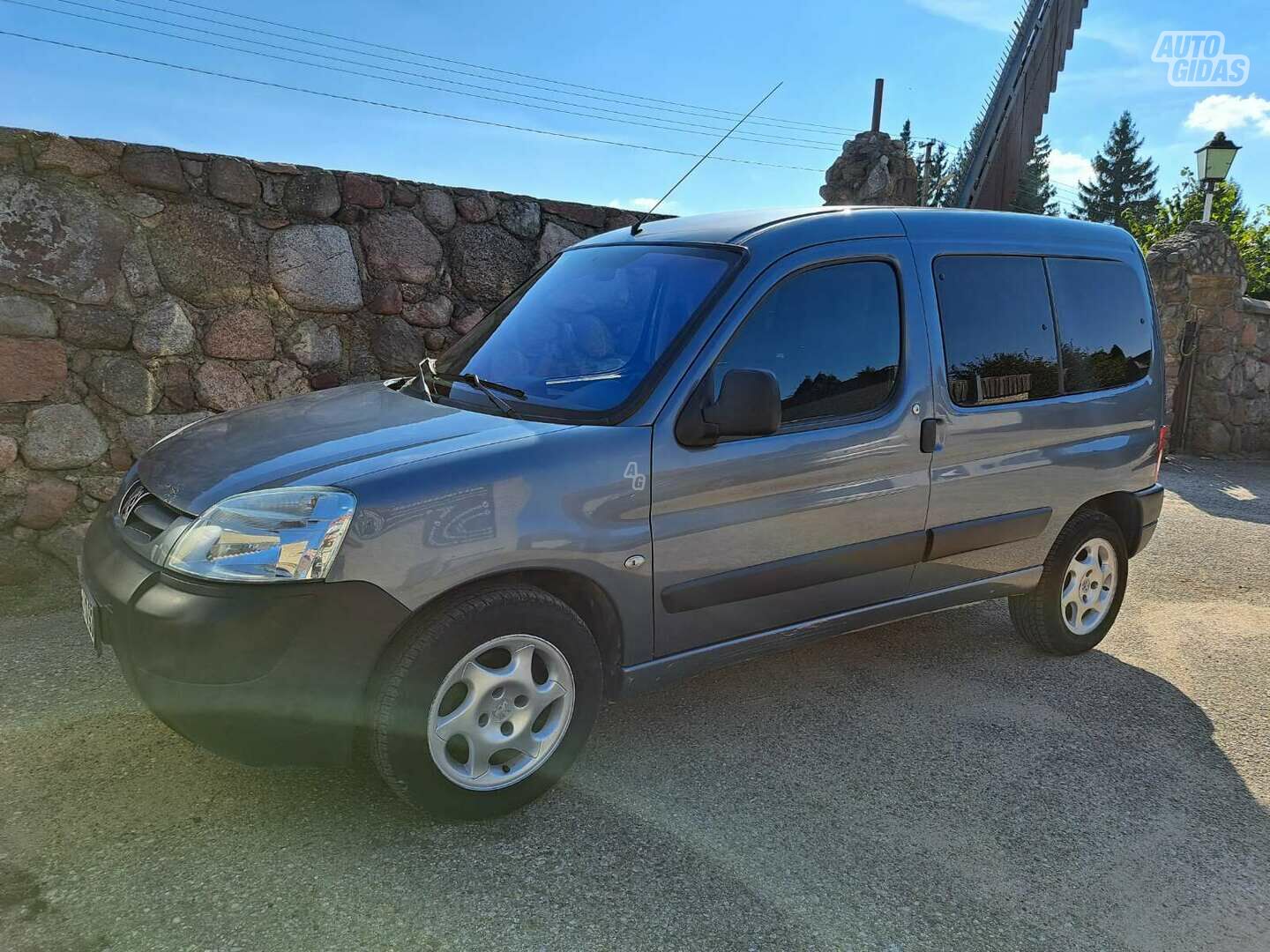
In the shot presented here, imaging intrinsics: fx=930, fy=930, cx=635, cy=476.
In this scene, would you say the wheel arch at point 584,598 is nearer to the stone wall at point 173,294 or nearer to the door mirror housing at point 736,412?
the door mirror housing at point 736,412

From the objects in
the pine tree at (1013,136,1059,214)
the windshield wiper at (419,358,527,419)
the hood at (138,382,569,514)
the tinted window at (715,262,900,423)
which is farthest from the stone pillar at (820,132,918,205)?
the pine tree at (1013,136,1059,214)

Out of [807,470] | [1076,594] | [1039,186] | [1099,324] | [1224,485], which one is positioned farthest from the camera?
[1039,186]

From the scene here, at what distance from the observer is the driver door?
9.86 feet

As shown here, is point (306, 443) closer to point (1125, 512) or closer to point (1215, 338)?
point (1125, 512)

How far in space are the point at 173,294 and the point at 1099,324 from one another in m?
4.67

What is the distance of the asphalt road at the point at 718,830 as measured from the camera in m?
2.37

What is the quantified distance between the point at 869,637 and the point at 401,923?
2807 mm

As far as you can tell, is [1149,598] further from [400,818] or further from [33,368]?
[33,368]

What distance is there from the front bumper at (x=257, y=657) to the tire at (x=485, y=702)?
11 cm

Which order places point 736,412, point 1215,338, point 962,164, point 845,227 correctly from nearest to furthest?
point 736,412 → point 845,227 → point 1215,338 → point 962,164

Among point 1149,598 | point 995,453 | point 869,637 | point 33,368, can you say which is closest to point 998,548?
point 995,453

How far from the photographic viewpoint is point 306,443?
2.84m

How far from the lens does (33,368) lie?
15.4 feet

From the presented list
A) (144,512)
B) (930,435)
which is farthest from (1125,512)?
(144,512)
